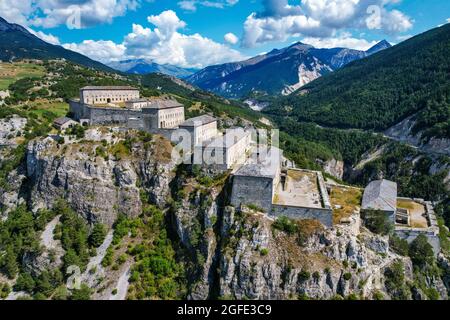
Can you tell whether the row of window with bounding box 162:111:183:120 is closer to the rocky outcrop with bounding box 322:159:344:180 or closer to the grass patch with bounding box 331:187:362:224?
the grass patch with bounding box 331:187:362:224

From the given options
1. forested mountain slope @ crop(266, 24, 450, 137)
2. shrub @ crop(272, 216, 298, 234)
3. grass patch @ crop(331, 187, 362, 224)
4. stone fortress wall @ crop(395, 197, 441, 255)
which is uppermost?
forested mountain slope @ crop(266, 24, 450, 137)

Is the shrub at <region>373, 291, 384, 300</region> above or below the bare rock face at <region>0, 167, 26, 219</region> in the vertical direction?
below

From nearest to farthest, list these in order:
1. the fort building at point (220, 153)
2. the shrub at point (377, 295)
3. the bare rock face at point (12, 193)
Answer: the shrub at point (377, 295), the fort building at point (220, 153), the bare rock face at point (12, 193)

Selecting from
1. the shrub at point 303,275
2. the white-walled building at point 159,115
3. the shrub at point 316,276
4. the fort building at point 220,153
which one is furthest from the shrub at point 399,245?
the white-walled building at point 159,115

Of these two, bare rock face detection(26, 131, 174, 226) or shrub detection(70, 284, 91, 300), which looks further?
bare rock face detection(26, 131, 174, 226)

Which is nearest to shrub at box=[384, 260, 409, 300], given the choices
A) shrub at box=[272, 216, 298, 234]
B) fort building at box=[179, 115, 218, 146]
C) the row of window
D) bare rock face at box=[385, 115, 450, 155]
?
shrub at box=[272, 216, 298, 234]

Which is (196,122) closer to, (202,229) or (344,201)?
(202,229)

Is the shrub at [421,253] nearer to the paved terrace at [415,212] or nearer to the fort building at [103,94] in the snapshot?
the paved terrace at [415,212]
